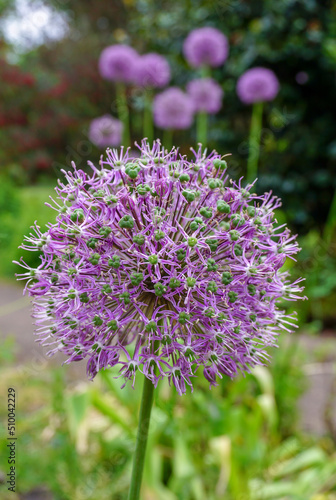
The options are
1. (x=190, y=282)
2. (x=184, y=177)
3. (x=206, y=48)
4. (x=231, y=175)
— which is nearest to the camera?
(x=190, y=282)

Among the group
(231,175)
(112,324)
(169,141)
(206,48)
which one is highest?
(206,48)

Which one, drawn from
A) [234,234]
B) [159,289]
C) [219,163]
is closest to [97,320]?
[159,289]

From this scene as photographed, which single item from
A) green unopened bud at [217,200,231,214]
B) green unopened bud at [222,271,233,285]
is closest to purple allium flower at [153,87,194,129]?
green unopened bud at [217,200,231,214]

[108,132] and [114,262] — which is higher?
[108,132]

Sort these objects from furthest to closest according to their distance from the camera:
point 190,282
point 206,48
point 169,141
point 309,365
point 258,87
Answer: point 169,141, point 309,365, point 206,48, point 258,87, point 190,282

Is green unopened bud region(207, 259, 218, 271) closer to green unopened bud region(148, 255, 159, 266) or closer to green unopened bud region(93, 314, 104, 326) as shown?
green unopened bud region(148, 255, 159, 266)

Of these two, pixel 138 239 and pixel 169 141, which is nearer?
pixel 138 239

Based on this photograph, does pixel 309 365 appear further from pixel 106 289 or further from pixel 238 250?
pixel 106 289
